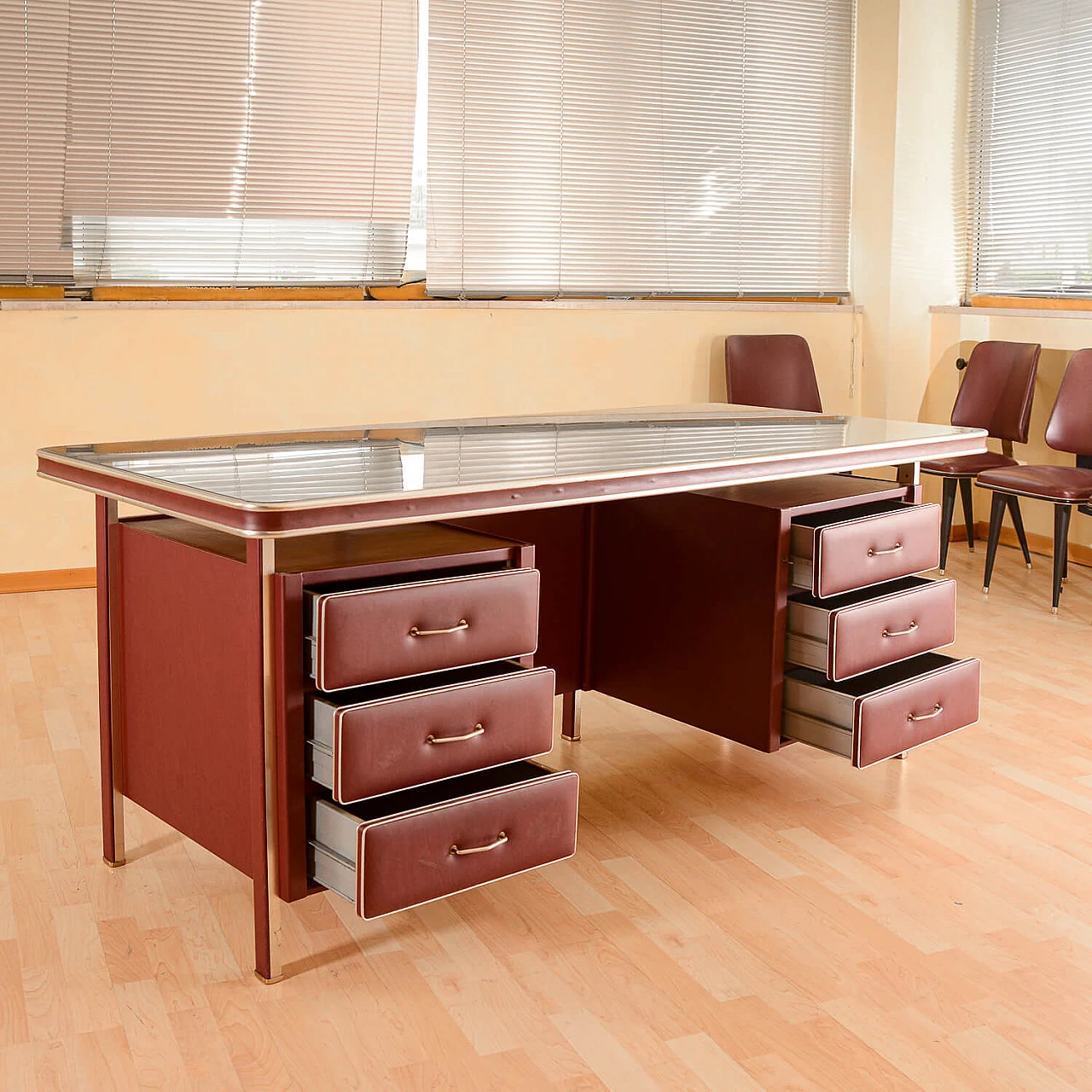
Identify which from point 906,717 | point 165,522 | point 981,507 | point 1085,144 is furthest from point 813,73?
point 165,522

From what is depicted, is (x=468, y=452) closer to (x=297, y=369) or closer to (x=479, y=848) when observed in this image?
(x=479, y=848)

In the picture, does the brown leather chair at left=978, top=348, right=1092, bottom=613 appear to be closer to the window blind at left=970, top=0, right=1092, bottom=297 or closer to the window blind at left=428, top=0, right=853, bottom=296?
the window blind at left=970, top=0, right=1092, bottom=297

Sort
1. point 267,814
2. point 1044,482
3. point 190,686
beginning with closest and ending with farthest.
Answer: point 267,814 → point 190,686 → point 1044,482

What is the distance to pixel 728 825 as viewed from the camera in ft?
7.81

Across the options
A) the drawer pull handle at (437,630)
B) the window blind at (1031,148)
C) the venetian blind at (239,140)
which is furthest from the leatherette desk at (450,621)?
the window blind at (1031,148)

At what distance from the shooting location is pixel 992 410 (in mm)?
4770

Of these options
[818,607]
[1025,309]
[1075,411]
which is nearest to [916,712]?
[818,607]

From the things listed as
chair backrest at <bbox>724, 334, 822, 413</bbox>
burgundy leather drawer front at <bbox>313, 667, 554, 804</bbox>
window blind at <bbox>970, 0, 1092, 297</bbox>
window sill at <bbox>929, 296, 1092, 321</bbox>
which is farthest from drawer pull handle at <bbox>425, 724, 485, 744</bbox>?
window blind at <bbox>970, 0, 1092, 297</bbox>

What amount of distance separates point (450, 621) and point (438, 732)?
159mm

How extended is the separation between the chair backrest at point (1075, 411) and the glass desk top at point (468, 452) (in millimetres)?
1962

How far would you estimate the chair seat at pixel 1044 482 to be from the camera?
3.91 meters

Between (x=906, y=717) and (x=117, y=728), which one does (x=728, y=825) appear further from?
(x=117, y=728)

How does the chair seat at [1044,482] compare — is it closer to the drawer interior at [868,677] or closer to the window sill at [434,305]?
the window sill at [434,305]

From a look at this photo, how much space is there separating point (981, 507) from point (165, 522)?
412cm
